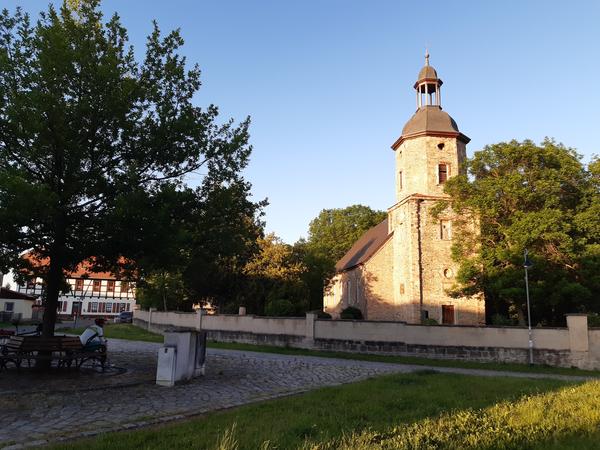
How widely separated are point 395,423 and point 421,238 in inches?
977

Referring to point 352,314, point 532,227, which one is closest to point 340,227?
point 352,314

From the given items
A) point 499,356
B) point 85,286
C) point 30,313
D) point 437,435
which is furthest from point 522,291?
point 85,286

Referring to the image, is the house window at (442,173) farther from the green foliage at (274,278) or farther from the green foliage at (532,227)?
the green foliage at (274,278)

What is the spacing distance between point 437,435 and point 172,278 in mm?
31124

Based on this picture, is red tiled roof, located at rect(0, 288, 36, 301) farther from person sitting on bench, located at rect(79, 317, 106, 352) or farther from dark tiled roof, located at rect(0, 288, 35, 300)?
person sitting on bench, located at rect(79, 317, 106, 352)

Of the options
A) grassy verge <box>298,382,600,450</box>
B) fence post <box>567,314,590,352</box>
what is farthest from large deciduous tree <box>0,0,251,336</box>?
fence post <box>567,314,590,352</box>

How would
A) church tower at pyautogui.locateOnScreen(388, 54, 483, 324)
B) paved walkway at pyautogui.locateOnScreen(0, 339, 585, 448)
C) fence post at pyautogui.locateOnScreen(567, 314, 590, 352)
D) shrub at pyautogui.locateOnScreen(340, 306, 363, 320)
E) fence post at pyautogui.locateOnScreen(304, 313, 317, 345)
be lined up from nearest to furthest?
paved walkway at pyautogui.locateOnScreen(0, 339, 585, 448) → fence post at pyautogui.locateOnScreen(567, 314, 590, 352) → fence post at pyautogui.locateOnScreen(304, 313, 317, 345) → church tower at pyautogui.locateOnScreen(388, 54, 483, 324) → shrub at pyautogui.locateOnScreen(340, 306, 363, 320)

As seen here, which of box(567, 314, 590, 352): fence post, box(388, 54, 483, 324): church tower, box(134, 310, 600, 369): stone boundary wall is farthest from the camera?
box(388, 54, 483, 324): church tower

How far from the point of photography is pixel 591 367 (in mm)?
17828

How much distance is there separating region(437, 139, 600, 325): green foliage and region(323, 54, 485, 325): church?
1.99 metres

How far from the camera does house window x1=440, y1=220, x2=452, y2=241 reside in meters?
30.6

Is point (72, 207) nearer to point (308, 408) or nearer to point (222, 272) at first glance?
point (308, 408)

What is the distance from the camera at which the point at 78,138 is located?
10.8m

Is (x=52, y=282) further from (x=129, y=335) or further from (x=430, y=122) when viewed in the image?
(x=430, y=122)
